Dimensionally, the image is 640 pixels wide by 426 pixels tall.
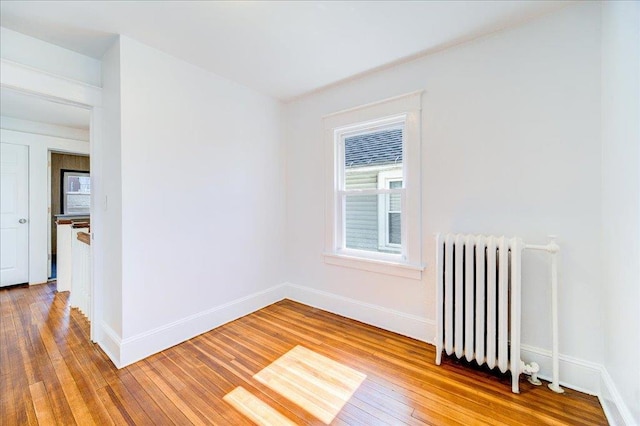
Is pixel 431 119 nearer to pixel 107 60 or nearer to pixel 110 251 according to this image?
pixel 107 60

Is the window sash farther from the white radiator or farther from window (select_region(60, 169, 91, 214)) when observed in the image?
window (select_region(60, 169, 91, 214))

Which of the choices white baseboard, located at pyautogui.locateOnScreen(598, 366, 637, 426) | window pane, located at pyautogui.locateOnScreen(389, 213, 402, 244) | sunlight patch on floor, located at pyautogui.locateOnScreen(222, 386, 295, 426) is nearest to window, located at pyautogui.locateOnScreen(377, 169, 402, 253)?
window pane, located at pyautogui.locateOnScreen(389, 213, 402, 244)

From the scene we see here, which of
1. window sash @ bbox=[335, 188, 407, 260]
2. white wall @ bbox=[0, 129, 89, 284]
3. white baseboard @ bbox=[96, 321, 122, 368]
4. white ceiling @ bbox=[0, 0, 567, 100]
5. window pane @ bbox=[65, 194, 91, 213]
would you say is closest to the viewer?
white ceiling @ bbox=[0, 0, 567, 100]

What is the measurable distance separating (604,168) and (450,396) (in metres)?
1.69

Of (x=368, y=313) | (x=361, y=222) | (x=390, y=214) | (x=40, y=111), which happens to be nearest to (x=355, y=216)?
(x=361, y=222)

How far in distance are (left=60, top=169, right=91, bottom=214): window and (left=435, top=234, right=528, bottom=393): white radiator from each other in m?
7.47

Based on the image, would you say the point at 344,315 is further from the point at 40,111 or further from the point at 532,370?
the point at 40,111

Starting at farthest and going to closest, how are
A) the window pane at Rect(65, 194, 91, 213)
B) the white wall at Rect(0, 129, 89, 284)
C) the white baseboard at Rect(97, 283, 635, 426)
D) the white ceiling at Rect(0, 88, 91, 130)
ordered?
1. the window pane at Rect(65, 194, 91, 213)
2. the white wall at Rect(0, 129, 89, 284)
3. the white ceiling at Rect(0, 88, 91, 130)
4. the white baseboard at Rect(97, 283, 635, 426)

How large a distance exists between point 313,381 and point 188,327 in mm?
1310

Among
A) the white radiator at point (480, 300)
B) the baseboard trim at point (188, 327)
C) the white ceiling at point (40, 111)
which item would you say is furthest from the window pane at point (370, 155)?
the white ceiling at point (40, 111)

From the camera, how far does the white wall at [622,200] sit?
47.1 inches

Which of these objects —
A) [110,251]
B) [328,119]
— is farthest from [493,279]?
[110,251]

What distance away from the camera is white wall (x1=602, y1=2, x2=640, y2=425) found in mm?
1196

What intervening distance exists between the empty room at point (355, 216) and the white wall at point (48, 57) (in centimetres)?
1
